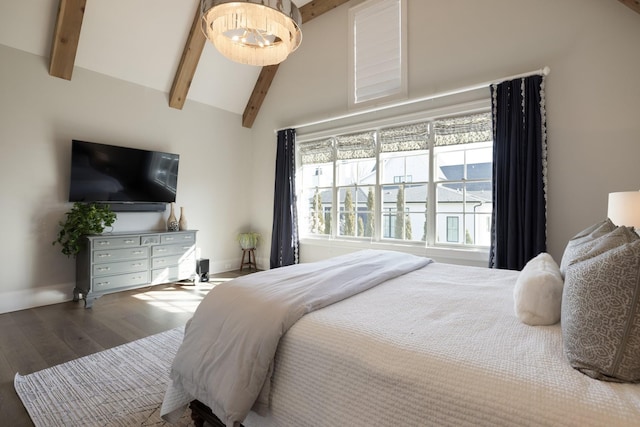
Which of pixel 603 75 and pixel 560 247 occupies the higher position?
pixel 603 75

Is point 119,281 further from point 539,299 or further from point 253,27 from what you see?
point 539,299

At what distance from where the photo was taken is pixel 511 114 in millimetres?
3025

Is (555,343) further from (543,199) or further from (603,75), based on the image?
(603,75)

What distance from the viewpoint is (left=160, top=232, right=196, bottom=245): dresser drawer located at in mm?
4113

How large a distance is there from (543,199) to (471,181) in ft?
2.37

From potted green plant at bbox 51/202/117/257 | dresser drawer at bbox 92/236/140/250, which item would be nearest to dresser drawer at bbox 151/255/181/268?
dresser drawer at bbox 92/236/140/250

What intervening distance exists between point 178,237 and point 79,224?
44.2 inches

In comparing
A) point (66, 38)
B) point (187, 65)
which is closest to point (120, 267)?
point (66, 38)

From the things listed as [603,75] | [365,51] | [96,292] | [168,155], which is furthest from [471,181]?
[96,292]

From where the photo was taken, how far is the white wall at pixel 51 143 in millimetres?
3320

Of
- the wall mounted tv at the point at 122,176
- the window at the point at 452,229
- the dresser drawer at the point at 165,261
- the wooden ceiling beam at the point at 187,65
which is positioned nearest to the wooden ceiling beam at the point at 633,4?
the window at the point at 452,229

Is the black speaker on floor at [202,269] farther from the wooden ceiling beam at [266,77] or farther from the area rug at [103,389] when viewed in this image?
the wooden ceiling beam at [266,77]

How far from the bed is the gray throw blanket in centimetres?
2

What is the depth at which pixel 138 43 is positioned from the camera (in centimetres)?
397
